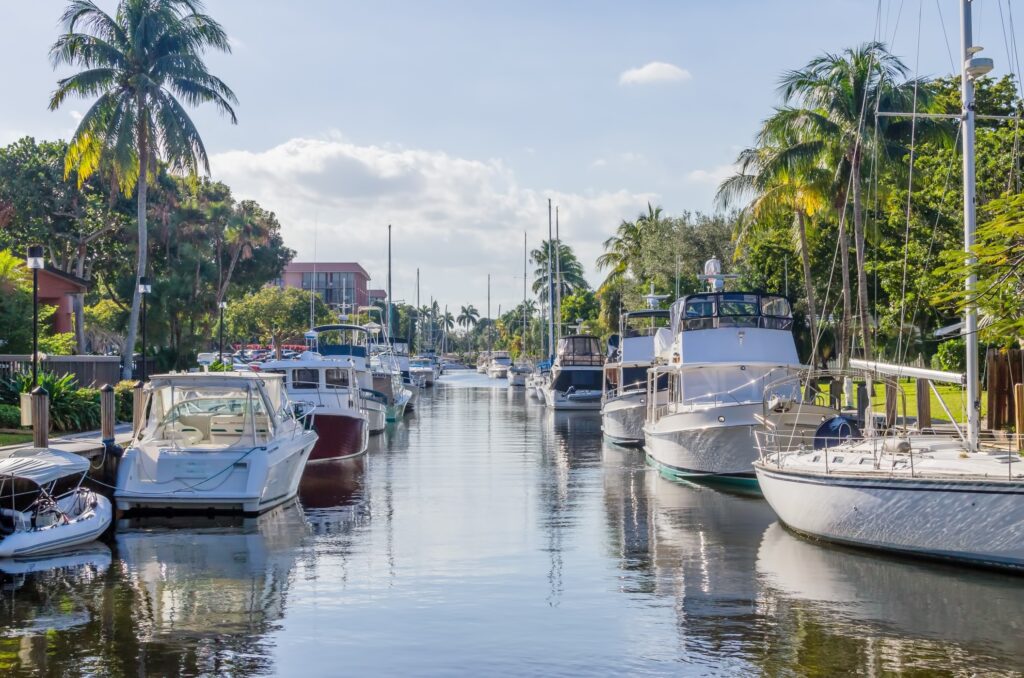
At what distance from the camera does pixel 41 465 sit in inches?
654

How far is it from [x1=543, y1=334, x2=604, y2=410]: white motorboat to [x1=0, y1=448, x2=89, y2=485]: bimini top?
4019 cm

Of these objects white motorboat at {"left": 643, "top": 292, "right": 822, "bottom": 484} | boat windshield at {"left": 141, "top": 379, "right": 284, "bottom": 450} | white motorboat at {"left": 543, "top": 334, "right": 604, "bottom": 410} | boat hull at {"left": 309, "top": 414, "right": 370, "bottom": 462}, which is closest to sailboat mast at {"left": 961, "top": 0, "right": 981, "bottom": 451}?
white motorboat at {"left": 643, "top": 292, "right": 822, "bottom": 484}

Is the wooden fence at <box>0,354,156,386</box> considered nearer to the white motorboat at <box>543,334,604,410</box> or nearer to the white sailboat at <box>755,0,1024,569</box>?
the white sailboat at <box>755,0,1024,569</box>

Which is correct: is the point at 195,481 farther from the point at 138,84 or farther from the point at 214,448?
the point at 138,84

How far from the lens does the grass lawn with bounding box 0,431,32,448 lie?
21641 millimetres

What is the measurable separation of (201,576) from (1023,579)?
437 inches

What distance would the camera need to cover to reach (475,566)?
16016mm

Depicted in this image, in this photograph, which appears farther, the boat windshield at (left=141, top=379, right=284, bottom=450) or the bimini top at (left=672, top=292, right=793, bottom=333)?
the bimini top at (left=672, top=292, right=793, bottom=333)

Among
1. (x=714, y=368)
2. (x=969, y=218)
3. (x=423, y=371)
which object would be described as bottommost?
(x=423, y=371)

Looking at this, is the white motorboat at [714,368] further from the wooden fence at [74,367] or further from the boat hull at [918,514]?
the wooden fence at [74,367]

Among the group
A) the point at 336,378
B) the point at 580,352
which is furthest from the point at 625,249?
the point at 336,378

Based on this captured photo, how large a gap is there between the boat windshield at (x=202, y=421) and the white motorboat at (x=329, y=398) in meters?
7.58

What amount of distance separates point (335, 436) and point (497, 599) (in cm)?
1712

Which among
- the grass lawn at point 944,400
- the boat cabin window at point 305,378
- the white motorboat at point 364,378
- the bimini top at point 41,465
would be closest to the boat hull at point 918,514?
the bimini top at point 41,465
